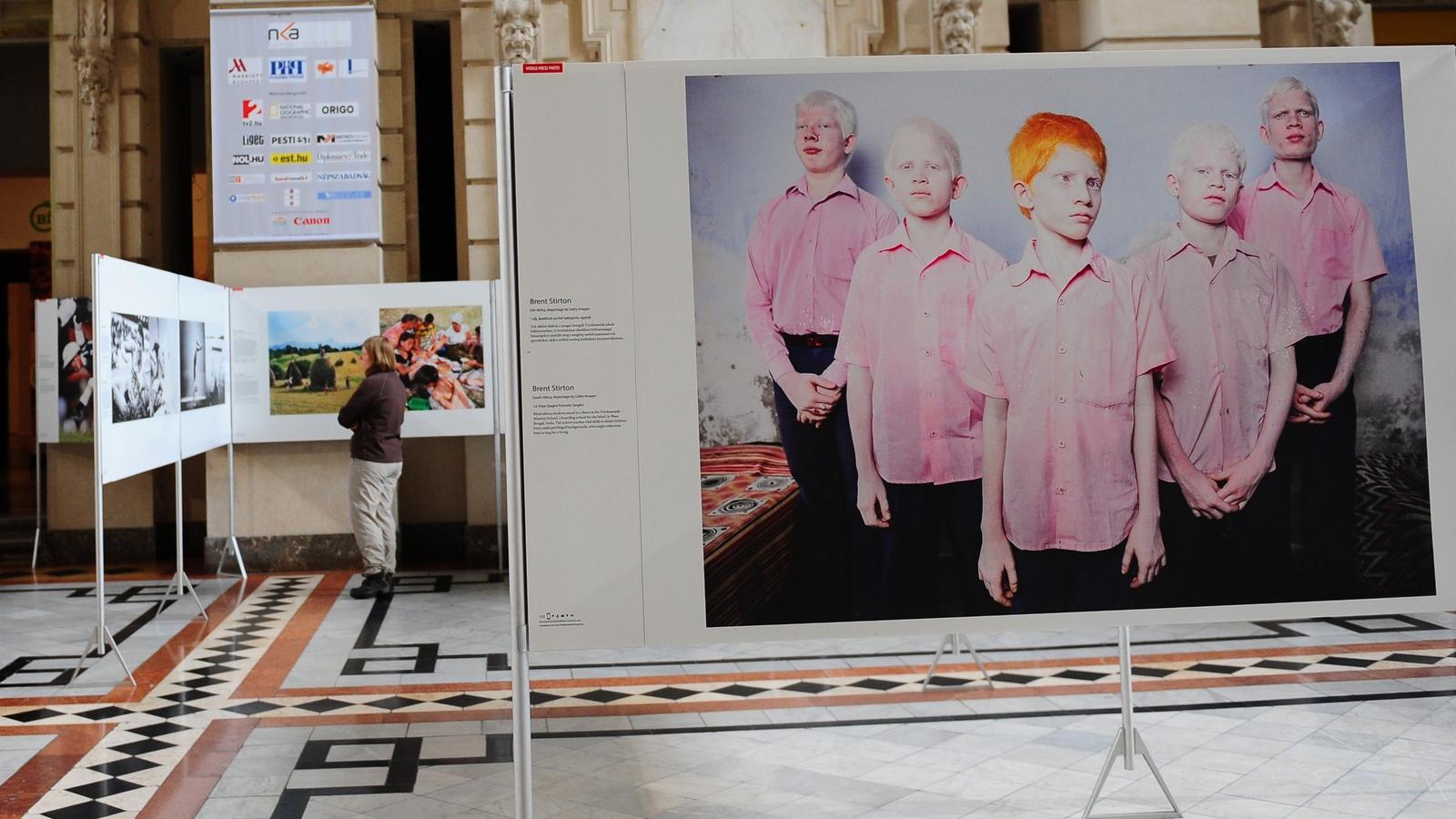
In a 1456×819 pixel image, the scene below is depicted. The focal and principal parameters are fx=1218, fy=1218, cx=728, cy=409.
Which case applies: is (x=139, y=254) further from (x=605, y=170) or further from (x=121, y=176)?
(x=605, y=170)

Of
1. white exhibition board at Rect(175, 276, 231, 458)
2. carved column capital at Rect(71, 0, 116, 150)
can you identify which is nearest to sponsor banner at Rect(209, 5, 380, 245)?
white exhibition board at Rect(175, 276, 231, 458)

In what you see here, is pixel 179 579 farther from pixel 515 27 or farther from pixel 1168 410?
pixel 1168 410

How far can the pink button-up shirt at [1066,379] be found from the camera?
3225 mm

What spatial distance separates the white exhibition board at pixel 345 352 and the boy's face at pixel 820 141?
6352 mm

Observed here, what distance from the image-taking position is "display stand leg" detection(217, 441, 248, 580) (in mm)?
9102

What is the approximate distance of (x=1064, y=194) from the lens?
3.25 meters

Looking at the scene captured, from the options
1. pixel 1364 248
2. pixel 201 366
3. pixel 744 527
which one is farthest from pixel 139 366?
pixel 1364 248

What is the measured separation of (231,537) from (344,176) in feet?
9.58

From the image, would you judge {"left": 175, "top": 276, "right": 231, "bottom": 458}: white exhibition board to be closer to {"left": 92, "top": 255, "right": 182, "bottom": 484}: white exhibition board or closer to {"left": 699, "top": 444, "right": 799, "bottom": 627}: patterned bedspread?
{"left": 92, "top": 255, "right": 182, "bottom": 484}: white exhibition board

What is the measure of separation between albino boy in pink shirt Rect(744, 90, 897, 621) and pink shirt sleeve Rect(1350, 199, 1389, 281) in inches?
50.8

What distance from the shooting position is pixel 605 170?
312cm

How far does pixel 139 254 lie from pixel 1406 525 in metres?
10.2

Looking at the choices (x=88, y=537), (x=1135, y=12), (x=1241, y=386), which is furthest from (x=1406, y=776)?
(x=88, y=537)

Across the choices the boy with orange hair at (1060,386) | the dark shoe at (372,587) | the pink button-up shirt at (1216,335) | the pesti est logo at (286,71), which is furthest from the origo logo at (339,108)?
the pink button-up shirt at (1216,335)
